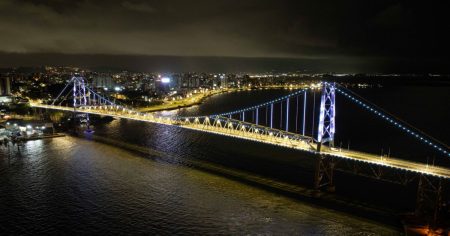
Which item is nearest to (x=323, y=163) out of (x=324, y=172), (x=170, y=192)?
(x=324, y=172)

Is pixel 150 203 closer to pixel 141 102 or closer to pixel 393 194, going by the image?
pixel 393 194

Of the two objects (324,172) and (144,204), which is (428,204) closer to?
(324,172)

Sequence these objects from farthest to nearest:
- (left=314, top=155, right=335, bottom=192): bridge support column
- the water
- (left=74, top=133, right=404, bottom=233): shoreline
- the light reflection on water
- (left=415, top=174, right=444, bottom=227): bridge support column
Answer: (left=314, top=155, right=335, bottom=192): bridge support column < (left=74, top=133, right=404, bottom=233): shoreline < the water < the light reflection on water < (left=415, top=174, right=444, bottom=227): bridge support column

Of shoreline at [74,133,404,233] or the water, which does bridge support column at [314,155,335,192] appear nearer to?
shoreline at [74,133,404,233]

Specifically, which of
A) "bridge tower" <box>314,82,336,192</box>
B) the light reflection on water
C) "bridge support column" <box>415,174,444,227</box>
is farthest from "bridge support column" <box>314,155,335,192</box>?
"bridge support column" <box>415,174,444,227</box>

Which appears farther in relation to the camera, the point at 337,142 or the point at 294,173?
the point at 337,142

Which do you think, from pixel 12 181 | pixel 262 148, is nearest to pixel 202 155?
pixel 262 148
